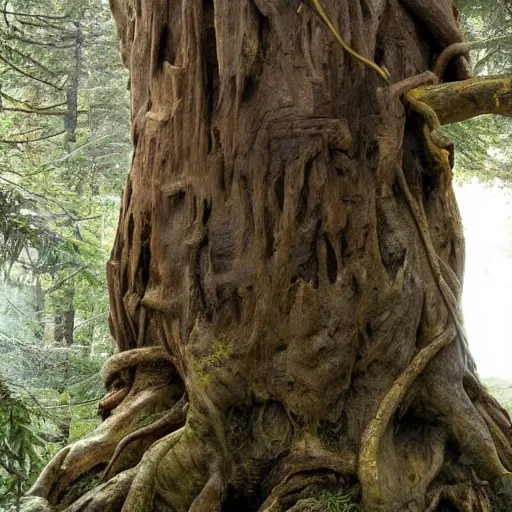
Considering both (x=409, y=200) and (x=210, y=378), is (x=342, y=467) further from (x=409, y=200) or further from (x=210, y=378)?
(x=409, y=200)

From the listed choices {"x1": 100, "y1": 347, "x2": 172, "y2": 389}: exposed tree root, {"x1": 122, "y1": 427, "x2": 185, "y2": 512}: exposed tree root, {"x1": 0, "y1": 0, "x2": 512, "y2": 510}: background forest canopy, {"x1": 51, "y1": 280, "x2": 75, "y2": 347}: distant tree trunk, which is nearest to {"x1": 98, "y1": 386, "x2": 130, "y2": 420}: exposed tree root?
{"x1": 100, "y1": 347, "x2": 172, "y2": 389}: exposed tree root

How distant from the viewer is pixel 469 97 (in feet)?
12.0

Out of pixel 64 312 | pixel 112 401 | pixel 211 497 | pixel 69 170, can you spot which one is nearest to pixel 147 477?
pixel 211 497

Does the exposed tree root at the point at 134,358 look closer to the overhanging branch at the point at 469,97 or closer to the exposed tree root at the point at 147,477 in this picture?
the exposed tree root at the point at 147,477

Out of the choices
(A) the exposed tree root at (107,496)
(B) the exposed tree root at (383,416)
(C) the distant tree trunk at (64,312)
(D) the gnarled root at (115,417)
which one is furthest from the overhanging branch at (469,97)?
(C) the distant tree trunk at (64,312)

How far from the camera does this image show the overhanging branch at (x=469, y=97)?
354 cm

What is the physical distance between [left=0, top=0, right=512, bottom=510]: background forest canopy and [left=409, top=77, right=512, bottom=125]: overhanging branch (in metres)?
1.63

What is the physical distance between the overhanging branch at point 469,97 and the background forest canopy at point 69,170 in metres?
1.63

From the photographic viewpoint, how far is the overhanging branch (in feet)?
11.6

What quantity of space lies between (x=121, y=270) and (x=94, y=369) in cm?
402

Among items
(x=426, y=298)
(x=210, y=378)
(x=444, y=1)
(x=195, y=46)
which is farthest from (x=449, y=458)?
(x=444, y=1)

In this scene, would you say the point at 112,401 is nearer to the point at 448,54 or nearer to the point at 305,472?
the point at 305,472

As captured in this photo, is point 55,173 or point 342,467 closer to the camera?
point 342,467

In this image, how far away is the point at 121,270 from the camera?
394 cm
